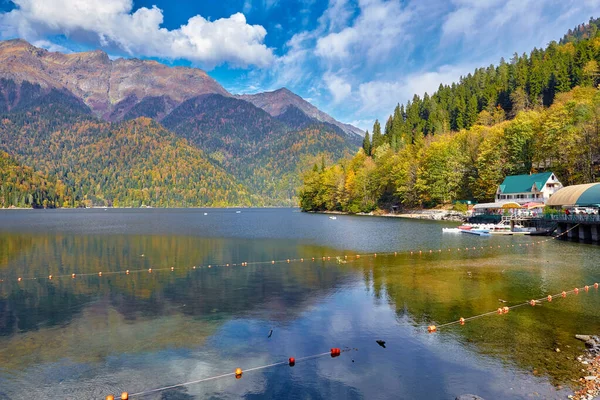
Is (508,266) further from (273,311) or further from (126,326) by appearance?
(126,326)

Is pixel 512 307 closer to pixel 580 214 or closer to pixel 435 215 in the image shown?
pixel 580 214

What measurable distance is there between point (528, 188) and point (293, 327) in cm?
9366

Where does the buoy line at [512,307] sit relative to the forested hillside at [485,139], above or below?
below

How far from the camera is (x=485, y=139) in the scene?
4688 inches

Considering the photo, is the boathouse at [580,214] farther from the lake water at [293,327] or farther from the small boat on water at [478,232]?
the lake water at [293,327]

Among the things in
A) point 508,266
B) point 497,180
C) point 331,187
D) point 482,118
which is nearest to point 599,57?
point 482,118

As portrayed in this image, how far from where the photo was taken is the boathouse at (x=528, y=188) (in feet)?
305

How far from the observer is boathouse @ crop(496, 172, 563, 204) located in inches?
3654

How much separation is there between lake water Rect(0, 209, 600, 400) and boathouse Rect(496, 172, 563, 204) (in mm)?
55031

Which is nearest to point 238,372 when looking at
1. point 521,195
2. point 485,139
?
point 521,195

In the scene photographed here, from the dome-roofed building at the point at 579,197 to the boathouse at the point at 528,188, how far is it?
20766 millimetres

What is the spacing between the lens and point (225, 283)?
3338 cm

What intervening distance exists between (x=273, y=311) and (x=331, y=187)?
5925 inches

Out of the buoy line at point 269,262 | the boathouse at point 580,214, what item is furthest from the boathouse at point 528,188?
the buoy line at point 269,262
